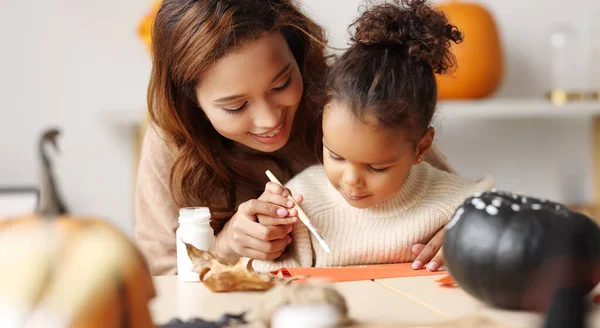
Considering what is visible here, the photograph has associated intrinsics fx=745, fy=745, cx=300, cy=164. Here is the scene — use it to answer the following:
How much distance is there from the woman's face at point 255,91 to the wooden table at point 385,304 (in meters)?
0.37

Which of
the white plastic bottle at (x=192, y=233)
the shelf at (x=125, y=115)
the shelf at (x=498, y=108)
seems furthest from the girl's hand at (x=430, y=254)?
the shelf at (x=125, y=115)

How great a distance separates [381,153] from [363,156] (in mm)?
28

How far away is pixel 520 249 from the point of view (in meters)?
0.77

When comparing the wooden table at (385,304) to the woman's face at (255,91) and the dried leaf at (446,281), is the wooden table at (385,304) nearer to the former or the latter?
the dried leaf at (446,281)

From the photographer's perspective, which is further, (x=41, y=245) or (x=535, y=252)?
(x=535, y=252)

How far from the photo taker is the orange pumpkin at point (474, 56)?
2.60 m

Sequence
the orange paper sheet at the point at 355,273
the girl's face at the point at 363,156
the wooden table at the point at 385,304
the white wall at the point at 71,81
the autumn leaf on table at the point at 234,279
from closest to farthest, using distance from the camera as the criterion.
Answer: the wooden table at the point at 385,304 → the autumn leaf on table at the point at 234,279 → the orange paper sheet at the point at 355,273 → the girl's face at the point at 363,156 → the white wall at the point at 71,81

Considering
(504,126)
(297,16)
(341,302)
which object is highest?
(297,16)

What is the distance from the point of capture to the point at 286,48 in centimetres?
133

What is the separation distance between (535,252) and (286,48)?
2.27 ft

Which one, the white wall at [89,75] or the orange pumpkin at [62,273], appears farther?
the white wall at [89,75]

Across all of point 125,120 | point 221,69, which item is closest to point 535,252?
point 221,69

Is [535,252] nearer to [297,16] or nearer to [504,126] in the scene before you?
[297,16]

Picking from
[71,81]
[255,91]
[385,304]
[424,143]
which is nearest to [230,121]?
[255,91]
